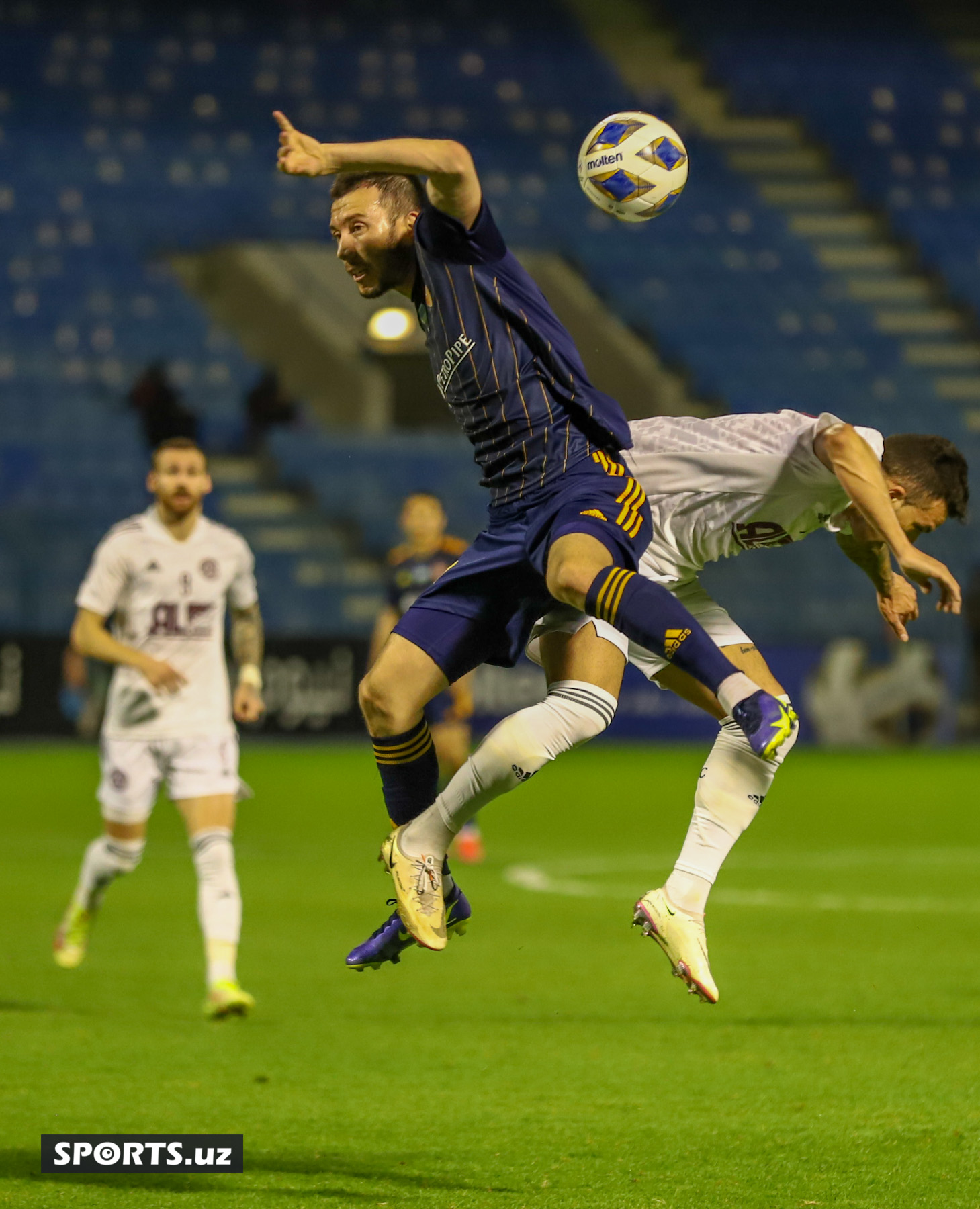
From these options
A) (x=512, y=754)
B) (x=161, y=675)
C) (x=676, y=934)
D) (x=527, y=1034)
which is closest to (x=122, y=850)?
(x=161, y=675)

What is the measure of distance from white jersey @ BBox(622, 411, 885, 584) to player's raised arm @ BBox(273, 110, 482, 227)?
1.10m

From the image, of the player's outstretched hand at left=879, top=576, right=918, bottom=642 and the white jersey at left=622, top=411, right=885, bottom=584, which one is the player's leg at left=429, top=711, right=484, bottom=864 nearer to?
the white jersey at left=622, top=411, right=885, bottom=584

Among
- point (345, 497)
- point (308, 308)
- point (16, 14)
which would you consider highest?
A: point (16, 14)

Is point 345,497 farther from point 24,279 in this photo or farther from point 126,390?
point 24,279

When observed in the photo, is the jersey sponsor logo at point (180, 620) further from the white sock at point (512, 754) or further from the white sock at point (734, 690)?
the white sock at point (734, 690)

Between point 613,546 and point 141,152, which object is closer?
point 613,546

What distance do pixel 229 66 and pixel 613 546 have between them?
2423 cm

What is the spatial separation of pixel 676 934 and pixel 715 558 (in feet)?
4.43

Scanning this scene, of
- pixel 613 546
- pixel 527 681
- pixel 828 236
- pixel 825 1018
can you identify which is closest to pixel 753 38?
pixel 828 236

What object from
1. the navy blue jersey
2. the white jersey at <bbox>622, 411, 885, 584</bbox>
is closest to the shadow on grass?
the white jersey at <bbox>622, 411, 885, 584</bbox>

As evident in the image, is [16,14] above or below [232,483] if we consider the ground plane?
above

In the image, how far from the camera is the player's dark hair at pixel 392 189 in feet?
17.2

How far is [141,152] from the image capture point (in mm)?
26438

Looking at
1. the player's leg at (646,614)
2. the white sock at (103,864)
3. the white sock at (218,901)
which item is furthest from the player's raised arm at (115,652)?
the player's leg at (646,614)
